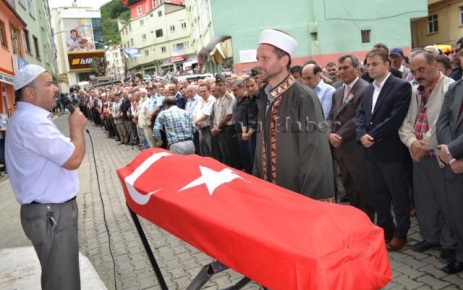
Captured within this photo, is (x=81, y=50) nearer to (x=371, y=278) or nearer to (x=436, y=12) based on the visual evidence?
(x=436, y=12)

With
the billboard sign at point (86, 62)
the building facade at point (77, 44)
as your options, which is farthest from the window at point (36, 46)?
the building facade at point (77, 44)

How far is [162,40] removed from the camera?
64.9 meters

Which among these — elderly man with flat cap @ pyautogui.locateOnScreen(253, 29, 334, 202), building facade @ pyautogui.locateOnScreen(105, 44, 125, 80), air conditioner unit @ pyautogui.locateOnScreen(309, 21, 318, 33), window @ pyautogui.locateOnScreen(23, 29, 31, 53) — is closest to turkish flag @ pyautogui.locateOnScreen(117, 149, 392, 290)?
elderly man with flat cap @ pyautogui.locateOnScreen(253, 29, 334, 202)

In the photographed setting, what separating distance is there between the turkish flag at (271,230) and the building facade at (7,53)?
1551 cm

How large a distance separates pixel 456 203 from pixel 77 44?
90.6m

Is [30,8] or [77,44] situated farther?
[77,44]

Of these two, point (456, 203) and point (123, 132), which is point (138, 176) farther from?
point (123, 132)

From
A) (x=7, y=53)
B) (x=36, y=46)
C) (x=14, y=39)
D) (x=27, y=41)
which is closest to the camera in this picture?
(x=7, y=53)

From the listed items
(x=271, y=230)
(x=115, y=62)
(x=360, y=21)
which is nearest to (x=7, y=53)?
(x=271, y=230)

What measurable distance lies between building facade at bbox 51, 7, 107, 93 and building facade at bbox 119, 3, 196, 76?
13.6 meters

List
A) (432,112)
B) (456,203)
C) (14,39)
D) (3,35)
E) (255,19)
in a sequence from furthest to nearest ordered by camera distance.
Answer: (255,19), (14,39), (3,35), (432,112), (456,203)

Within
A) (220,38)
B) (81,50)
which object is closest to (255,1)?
(220,38)

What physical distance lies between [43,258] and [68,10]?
95.0 meters

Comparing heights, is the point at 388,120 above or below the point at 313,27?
below
